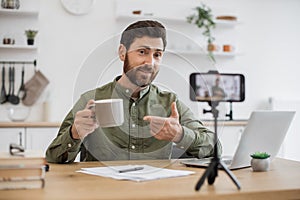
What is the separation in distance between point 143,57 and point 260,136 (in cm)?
50

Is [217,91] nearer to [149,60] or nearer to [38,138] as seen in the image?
[149,60]

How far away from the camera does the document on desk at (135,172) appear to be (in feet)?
4.80

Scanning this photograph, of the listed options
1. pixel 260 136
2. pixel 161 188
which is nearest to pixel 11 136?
pixel 260 136

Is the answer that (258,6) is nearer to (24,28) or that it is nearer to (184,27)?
(184,27)

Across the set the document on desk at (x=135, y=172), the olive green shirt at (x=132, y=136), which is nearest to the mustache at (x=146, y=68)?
the olive green shirt at (x=132, y=136)

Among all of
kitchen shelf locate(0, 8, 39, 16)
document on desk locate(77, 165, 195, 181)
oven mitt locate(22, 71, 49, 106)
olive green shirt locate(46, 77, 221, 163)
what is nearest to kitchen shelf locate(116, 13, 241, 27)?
kitchen shelf locate(0, 8, 39, 16)

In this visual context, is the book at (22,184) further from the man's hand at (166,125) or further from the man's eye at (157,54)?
the man's eye at (157,54)

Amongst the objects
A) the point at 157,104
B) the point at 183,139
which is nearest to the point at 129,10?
the point at 157,104

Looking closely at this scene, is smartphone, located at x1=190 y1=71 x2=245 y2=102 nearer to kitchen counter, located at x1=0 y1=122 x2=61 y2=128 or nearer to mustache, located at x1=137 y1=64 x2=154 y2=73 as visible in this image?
mustache, located at x1=137 y1=64 x2=154 y2=73

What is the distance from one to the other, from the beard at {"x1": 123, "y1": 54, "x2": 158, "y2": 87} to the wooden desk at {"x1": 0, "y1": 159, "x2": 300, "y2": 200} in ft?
1.37

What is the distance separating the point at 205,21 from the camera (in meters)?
4.50

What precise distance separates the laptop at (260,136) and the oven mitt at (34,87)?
2.53m

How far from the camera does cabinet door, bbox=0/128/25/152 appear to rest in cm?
364

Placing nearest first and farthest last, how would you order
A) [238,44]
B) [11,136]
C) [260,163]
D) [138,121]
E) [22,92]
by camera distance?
[260,163] < [138,121] < [11,136] < [22,92] < [238,44]
